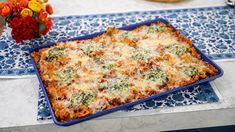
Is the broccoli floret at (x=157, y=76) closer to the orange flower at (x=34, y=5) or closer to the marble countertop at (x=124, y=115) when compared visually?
the marble countertop at (x=124, y=115)

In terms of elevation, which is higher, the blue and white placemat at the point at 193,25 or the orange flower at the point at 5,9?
the orange flower at the point at 5,9

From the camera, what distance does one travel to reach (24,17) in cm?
132

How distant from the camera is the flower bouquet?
1.32 m

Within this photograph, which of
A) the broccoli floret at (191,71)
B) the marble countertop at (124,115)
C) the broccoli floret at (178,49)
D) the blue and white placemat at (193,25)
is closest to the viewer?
the marble countertop at (124,115)

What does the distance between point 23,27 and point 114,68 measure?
16.8 inches

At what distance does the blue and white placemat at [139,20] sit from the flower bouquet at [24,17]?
→ 8cm

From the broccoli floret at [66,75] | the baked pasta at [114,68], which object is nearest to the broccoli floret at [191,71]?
the baked pasta at [114,68]

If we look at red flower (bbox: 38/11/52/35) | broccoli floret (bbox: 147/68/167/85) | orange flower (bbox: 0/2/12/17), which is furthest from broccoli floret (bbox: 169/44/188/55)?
orange flower (bbox: 0/2/12/17)

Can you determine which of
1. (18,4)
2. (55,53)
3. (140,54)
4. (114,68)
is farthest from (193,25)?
(18,4)

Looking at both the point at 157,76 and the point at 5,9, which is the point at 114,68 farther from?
the point at 5,9

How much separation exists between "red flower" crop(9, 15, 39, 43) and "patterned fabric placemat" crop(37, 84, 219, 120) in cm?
30

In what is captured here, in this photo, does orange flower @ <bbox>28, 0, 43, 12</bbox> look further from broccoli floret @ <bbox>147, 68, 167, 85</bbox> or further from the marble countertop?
broccoli floret @ <bbox>147, 68, 167, 85</bbox>

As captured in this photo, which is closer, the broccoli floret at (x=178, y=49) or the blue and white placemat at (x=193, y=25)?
the broccoli floret at (x=178, y=49)

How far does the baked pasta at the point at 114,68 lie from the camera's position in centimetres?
107
